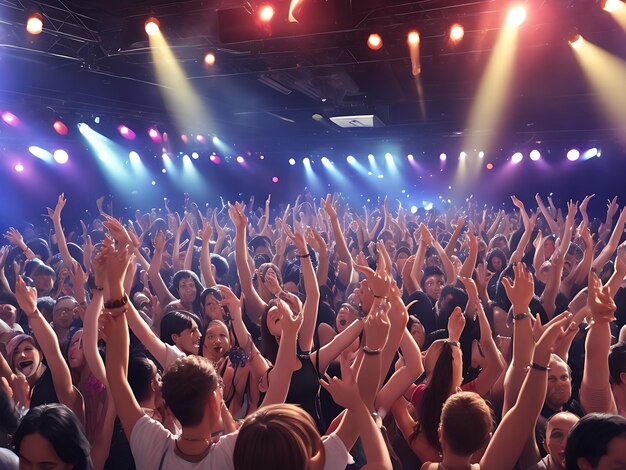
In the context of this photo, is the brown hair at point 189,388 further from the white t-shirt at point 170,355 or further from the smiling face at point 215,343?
the smiling face at point 215,343

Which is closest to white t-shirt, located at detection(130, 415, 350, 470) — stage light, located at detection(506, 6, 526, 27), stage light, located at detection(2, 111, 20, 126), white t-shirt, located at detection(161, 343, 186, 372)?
white t-shirt, located at detection(161, 343, 186, 372)

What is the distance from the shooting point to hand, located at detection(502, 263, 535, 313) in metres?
2.41

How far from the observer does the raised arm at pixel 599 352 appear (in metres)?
2.40

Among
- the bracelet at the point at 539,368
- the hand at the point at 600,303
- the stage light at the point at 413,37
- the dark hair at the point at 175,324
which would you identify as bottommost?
the bracelet at the point at 539,368

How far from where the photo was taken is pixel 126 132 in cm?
1216

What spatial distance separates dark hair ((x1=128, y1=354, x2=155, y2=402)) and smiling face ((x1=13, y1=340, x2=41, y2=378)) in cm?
Result: 83

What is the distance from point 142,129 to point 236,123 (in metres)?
3.31

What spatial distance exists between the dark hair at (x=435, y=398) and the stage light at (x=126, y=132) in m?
10.6

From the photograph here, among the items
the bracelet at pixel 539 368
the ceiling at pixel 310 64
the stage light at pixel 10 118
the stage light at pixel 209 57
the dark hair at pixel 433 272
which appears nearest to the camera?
the bracelet at pixel 539 368

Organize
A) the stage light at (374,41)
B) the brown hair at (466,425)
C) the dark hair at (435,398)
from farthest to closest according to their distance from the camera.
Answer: the stage light at (374,41) → the dark hair at (435,398) → the brown hair at (466,425)

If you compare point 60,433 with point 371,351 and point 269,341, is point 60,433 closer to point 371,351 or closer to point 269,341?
point 371,351

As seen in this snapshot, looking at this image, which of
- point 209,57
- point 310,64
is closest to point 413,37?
point 310,64

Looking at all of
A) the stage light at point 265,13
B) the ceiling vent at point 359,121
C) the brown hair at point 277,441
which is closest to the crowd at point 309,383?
the brown hair at point 277,441

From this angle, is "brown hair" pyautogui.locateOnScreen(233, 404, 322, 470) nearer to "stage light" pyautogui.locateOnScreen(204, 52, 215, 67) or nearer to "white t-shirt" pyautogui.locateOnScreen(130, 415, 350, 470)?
"white t-shirt" pyautogui.locateOnScreen(130, 415, 350, 470)
